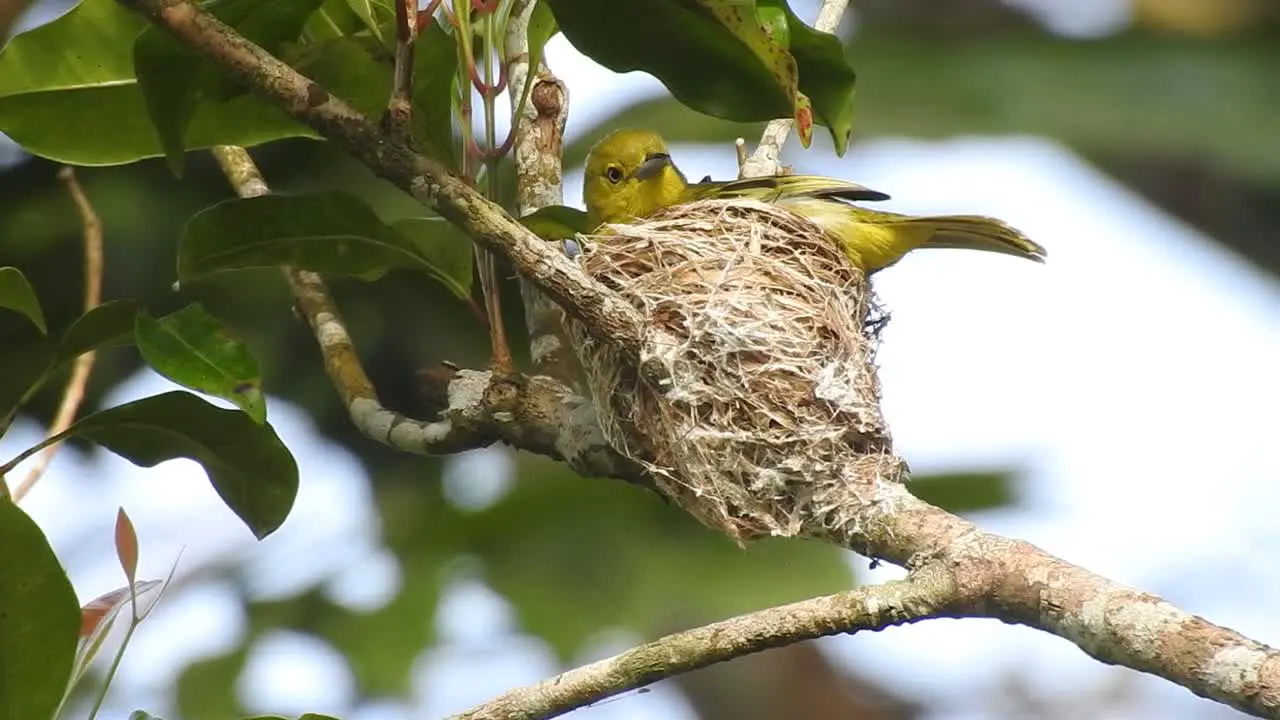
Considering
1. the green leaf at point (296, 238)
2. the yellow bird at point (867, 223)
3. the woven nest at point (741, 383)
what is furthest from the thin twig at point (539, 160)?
the yellow bird at point (867, 223)

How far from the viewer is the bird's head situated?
397 centimetres

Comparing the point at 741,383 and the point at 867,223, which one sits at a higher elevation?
the point at 867,223

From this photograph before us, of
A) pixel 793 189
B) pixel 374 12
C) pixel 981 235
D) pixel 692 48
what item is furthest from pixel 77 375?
pixel 981 235

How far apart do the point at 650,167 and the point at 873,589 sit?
87.5 inches

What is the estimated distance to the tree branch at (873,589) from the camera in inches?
65.0

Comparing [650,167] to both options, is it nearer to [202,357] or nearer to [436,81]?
[436,81]

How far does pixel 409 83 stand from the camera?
203 cm

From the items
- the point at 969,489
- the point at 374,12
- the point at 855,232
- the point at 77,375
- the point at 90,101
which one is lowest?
the point at 77,375

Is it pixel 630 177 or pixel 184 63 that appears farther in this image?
pixel 630 177

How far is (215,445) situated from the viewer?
8.14 feet

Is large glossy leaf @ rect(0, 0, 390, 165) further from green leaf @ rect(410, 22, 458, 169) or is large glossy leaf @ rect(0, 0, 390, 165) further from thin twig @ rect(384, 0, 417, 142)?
thin twig @ rect(384, 0, 417, 142)

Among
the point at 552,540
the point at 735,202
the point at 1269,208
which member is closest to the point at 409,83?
the point at 735,202

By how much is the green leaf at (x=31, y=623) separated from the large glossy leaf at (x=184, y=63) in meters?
0.60

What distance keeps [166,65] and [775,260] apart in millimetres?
1545
